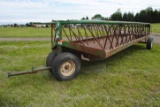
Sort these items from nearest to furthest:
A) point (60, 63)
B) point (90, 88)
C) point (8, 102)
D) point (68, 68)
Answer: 1. point (8, 102)
2. point (90, 88)
3. point (60, 63)
4. point (68, 68)

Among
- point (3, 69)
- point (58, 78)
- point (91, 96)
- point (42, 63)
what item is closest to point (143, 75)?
point (91, 96)

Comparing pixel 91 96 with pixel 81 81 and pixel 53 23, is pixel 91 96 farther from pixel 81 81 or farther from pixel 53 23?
pixel 53 23

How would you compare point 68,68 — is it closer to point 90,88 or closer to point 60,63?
point 60,63

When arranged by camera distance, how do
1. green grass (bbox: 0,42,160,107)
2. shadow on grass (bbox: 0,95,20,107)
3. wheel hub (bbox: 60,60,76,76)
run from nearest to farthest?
shadow on grass (bbox: 0,95,20,107)
green grass (bbox: 0,42,160,107)
wheel hub (bbox: 60,60,76,76)

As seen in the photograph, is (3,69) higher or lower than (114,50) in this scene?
lower

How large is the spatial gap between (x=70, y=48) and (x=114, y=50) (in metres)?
1.50

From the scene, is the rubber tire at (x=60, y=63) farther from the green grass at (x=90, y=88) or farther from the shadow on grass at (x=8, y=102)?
the shadow on grass at (x=8, y=102)

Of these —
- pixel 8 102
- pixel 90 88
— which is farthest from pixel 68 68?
pixel 8 102

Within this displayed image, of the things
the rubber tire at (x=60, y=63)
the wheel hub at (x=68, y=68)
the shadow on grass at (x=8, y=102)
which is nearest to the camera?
the shadow on grass at (x=8, y=102)

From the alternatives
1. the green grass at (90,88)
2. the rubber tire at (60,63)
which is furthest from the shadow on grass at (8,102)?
the rubber tire at (60,63)

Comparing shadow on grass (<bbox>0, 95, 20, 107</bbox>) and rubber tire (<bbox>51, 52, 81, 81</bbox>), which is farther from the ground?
rubber tire (<bbox>51, 52, 81, 81</bbox>)

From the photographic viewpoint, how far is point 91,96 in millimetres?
3520

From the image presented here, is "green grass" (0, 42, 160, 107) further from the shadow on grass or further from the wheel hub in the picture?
the wheel hub

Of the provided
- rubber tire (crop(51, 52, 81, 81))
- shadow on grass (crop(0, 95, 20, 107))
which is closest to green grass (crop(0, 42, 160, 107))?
shadow on grass (crop(0, 95, 20, 107))
